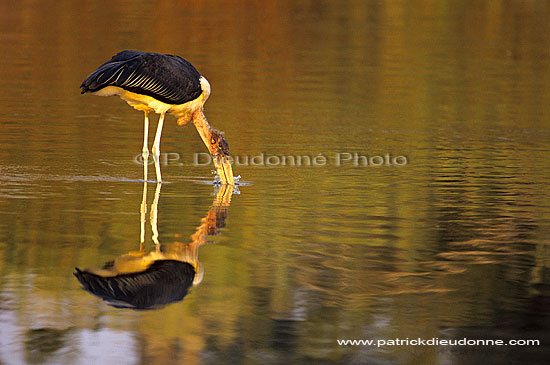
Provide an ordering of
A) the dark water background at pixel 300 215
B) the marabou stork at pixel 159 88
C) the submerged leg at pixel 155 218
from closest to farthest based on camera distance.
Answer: the dark water background at pixel 300 215 → the submerged leg at pixel 155 218 → the marabou stork at pixel 159 88

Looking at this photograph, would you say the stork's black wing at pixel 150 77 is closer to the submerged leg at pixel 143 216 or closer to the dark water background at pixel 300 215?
the dark water background at pixel 300 215

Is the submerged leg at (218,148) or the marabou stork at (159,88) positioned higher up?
the marabou stork at (159,88)

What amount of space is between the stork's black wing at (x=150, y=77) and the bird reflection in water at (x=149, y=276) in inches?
102

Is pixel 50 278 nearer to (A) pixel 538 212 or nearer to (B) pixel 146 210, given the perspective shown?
(B) pixel 146 210

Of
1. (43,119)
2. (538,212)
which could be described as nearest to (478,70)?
(43,119)

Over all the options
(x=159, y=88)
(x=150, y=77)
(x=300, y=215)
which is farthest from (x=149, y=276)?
(x=159, y=88)

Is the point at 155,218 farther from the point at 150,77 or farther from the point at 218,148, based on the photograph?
the point at 218,148

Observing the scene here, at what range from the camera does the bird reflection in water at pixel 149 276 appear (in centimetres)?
668

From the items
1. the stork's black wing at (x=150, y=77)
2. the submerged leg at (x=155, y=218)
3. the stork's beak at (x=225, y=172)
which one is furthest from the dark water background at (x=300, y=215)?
the stork's black wing at (x=150, y=77)

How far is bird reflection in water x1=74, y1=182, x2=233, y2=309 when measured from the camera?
668cm

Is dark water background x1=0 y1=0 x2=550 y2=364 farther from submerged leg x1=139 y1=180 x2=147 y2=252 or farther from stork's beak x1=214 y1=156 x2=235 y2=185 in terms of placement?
stork's beak x1=214 y1=156 x2=235 y2=185

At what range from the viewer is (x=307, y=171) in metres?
12.0

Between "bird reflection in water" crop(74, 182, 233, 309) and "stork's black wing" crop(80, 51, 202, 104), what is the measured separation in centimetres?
258

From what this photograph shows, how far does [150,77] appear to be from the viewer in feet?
36.5
